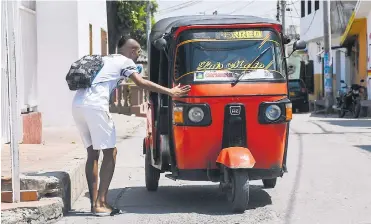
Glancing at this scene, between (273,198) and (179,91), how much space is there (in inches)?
81.0

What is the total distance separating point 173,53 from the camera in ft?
26.1

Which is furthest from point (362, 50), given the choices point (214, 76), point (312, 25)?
point (214, 76)

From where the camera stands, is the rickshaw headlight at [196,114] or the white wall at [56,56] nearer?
the rickshaw headlight at [196,114]

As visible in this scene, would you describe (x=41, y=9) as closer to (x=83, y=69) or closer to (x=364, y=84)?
(x=83, y=69)

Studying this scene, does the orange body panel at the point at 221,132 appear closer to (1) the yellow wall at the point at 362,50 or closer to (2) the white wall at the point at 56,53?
(2) the white wall at the point at 56,53

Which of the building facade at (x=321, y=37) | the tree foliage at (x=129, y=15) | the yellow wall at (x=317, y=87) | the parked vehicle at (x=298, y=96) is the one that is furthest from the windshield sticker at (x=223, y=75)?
the yellow wall at (x=317, y=87)

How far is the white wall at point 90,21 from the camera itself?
17.3 meters

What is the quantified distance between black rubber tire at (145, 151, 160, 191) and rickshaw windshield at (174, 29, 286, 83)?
1.66m

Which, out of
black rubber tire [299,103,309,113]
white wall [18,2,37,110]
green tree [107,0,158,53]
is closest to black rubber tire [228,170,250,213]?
white wall [18,2,37,110]

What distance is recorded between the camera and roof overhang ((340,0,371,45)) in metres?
27.8

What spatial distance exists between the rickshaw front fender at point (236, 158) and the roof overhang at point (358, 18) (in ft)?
68.6

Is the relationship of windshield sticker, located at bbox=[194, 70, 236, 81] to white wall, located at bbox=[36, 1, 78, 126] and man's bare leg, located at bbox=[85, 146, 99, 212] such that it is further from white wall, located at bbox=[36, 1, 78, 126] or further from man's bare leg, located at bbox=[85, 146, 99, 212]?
white wall, located at bbox=[36, 1, 78, 126]

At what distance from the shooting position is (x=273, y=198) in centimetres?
870

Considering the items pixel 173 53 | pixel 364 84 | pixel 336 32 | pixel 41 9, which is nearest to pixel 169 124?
pixel 173 53
